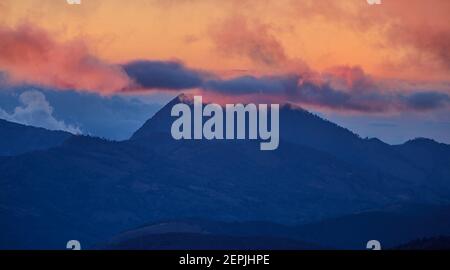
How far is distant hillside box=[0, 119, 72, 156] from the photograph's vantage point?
1221 inches

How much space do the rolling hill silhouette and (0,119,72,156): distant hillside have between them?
0.26 metres

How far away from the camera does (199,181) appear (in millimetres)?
31891

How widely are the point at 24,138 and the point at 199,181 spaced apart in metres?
4.54

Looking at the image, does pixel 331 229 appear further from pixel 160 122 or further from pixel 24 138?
pixel 24 138

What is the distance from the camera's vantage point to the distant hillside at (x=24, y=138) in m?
31.0

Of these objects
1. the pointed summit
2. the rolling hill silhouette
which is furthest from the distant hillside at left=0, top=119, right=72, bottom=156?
the pointed summit

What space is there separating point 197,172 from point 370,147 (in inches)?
175

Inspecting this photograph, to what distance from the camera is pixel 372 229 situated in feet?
102

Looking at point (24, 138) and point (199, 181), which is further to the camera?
point (199, 181)

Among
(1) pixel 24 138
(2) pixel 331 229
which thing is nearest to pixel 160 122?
(1) pixel 24 138

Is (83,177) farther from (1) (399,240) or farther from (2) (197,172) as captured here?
(1) (399,240)

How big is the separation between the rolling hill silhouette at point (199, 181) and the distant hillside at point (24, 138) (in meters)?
0.26

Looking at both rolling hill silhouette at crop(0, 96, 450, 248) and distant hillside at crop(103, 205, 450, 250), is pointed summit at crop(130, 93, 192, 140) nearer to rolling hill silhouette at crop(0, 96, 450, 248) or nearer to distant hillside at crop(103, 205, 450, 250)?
rolling hill silhouette at crop(0, 96, 450, 248)
